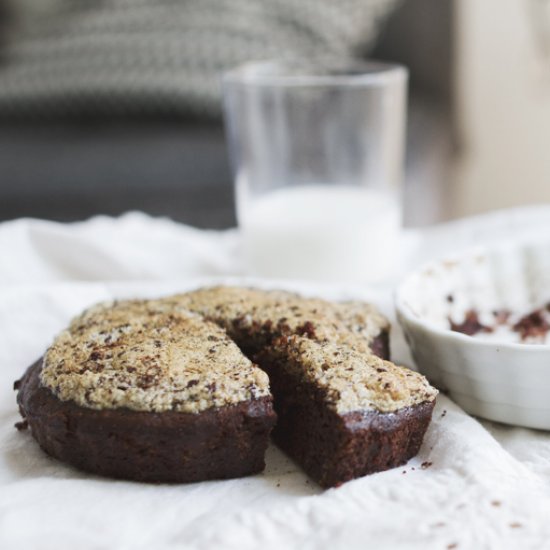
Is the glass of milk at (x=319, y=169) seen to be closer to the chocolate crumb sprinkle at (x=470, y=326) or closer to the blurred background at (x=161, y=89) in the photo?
the chocolate crumb sprinkle at (x=470, y=326)

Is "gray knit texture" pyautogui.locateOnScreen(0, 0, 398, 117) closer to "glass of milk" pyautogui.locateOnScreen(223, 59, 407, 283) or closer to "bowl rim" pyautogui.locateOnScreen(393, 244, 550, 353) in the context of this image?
"glass of milk" pyautogui.locateOnScreen(223, 59, 407, 283)

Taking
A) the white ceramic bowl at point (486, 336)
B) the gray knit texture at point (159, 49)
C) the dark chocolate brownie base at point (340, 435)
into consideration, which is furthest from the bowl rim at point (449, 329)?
the gray knit texture at point (159, 49)

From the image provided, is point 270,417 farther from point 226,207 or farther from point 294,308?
point 226,207

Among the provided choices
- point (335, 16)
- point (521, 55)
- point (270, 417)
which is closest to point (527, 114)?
point (521, 55)

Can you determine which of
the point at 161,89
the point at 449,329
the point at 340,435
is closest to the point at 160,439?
the point at 340,435

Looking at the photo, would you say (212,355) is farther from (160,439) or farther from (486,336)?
(486,336)

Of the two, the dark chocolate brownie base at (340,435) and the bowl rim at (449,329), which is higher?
the bowl rim at (449,329)
